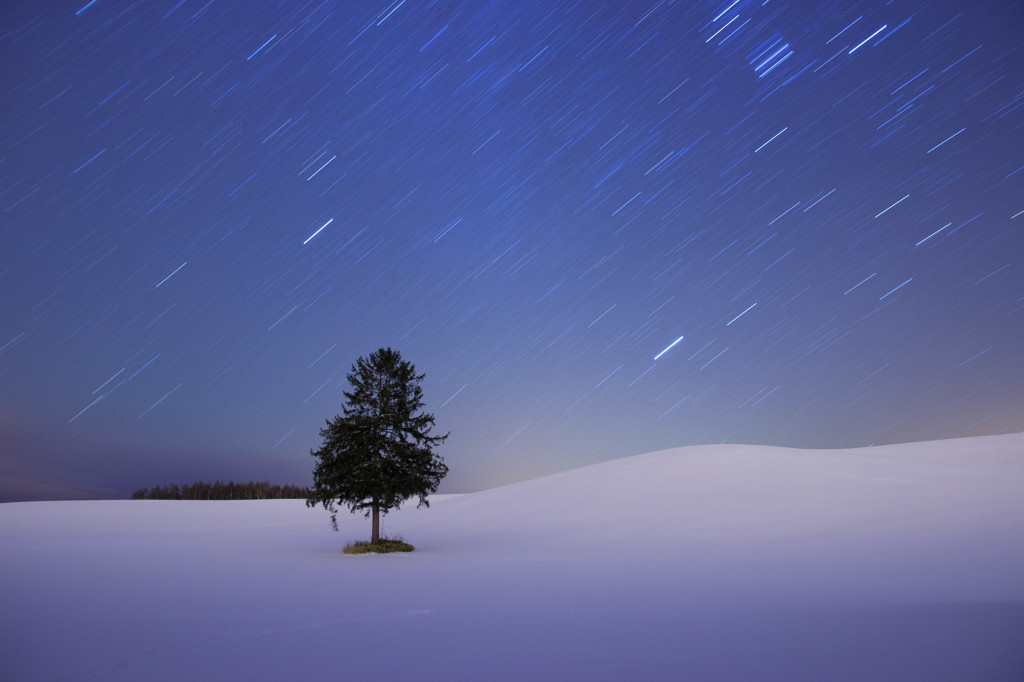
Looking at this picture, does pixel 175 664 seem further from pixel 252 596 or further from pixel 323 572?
pixel 323 572

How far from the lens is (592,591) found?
1428cm

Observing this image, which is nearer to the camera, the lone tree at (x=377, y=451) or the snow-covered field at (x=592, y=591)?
the snow-covered field at (x=592, y=591)

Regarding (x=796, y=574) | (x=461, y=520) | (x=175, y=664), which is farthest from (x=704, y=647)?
(x=461, y=520)

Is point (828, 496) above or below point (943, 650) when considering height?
above

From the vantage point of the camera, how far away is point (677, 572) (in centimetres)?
1714

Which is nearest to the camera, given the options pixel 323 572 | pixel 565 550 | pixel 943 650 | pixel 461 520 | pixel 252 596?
pixel 943 650

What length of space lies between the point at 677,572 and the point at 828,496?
17670 mm

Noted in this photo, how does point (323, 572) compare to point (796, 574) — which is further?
point (323, 572)

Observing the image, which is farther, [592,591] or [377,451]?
[377,451]

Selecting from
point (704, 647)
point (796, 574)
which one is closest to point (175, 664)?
point (704, 647)

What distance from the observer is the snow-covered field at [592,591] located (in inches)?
321

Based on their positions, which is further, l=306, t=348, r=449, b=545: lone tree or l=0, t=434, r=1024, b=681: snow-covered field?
l=306, t=348, r=449, b=545: lone tree

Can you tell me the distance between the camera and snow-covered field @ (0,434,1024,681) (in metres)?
8.15

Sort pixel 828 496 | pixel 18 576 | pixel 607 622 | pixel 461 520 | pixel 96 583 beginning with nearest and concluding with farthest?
pixel 607 622 < pixel 96 583 < pixel 18 576 < pixel 828 496 < pixel 461 520
